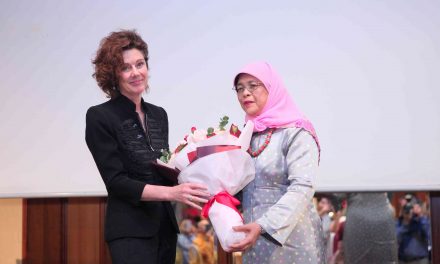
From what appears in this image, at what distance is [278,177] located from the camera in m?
1.92

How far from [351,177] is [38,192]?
174cm

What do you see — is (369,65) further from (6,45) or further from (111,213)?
(6,45)

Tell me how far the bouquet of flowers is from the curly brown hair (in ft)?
1.25

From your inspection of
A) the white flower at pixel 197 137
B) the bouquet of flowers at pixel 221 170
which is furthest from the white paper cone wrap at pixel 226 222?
the white flower at pixel 197 137

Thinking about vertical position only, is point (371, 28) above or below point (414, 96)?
above

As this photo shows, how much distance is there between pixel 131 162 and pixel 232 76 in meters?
1.18

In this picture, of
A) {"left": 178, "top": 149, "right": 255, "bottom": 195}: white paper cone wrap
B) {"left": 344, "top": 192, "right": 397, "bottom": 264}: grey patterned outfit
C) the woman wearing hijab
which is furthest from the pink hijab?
{"left": 344, "top": 192, "right": 397, "bottom": 264}: grey patterned outfit

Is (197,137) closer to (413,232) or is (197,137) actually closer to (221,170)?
(221,170)

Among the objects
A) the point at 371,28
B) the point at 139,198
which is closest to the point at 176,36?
the point at 371,28

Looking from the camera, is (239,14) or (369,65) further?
(239,14)

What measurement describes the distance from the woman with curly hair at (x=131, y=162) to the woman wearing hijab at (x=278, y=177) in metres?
0.21

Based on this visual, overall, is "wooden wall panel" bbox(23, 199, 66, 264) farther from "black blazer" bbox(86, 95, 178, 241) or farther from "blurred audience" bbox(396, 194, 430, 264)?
"blurred audience" bbox(396, 194, 430, 264)

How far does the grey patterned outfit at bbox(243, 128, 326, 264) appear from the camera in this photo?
72.9 inches

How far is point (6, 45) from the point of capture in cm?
353
